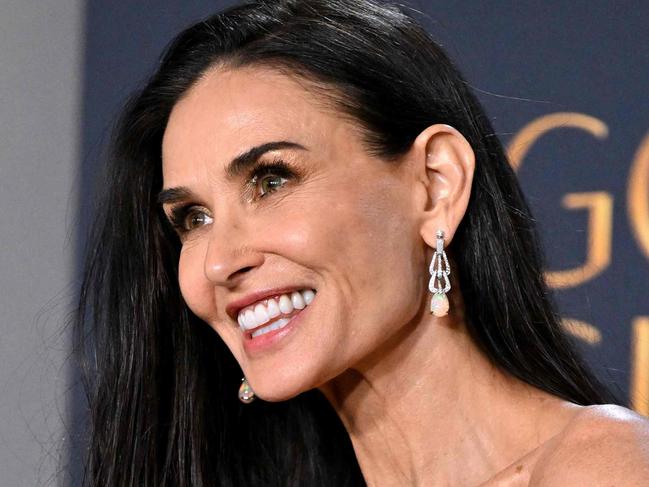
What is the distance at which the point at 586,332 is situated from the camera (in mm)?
2133

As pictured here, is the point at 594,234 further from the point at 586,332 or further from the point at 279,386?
the point at 279,386

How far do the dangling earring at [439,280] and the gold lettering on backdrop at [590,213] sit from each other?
0.61 metres

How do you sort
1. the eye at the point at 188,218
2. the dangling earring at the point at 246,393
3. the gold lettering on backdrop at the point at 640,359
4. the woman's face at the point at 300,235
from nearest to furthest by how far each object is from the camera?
1. the woman's face at the point at 300,235
2. the eye at the point at 188,218
3. the dangling earring at the point at 246,393
4. the gold lettering on backdrop at the point at 640,359

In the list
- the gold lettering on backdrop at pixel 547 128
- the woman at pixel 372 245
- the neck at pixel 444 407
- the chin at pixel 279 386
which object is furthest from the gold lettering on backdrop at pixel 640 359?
the chin at pixel 279 386

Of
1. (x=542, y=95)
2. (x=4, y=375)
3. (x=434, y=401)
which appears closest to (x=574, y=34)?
(x=542, y=95)

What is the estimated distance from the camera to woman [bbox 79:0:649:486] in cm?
144

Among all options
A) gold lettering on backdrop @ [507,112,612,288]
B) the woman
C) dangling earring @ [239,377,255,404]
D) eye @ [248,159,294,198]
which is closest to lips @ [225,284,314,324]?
the woman

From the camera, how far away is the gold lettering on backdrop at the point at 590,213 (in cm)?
209

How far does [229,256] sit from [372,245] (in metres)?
0.17

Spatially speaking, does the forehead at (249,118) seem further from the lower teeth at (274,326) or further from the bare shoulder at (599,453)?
the bare shoulder at (599,453)

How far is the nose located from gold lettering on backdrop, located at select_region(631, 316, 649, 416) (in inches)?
34.4

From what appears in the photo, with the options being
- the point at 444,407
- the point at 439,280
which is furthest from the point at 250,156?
the point at 444,407

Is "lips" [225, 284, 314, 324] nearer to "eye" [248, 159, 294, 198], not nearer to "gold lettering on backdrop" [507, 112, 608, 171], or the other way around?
"eye" [248, 159, 294, 198]

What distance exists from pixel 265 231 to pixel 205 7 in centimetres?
132
